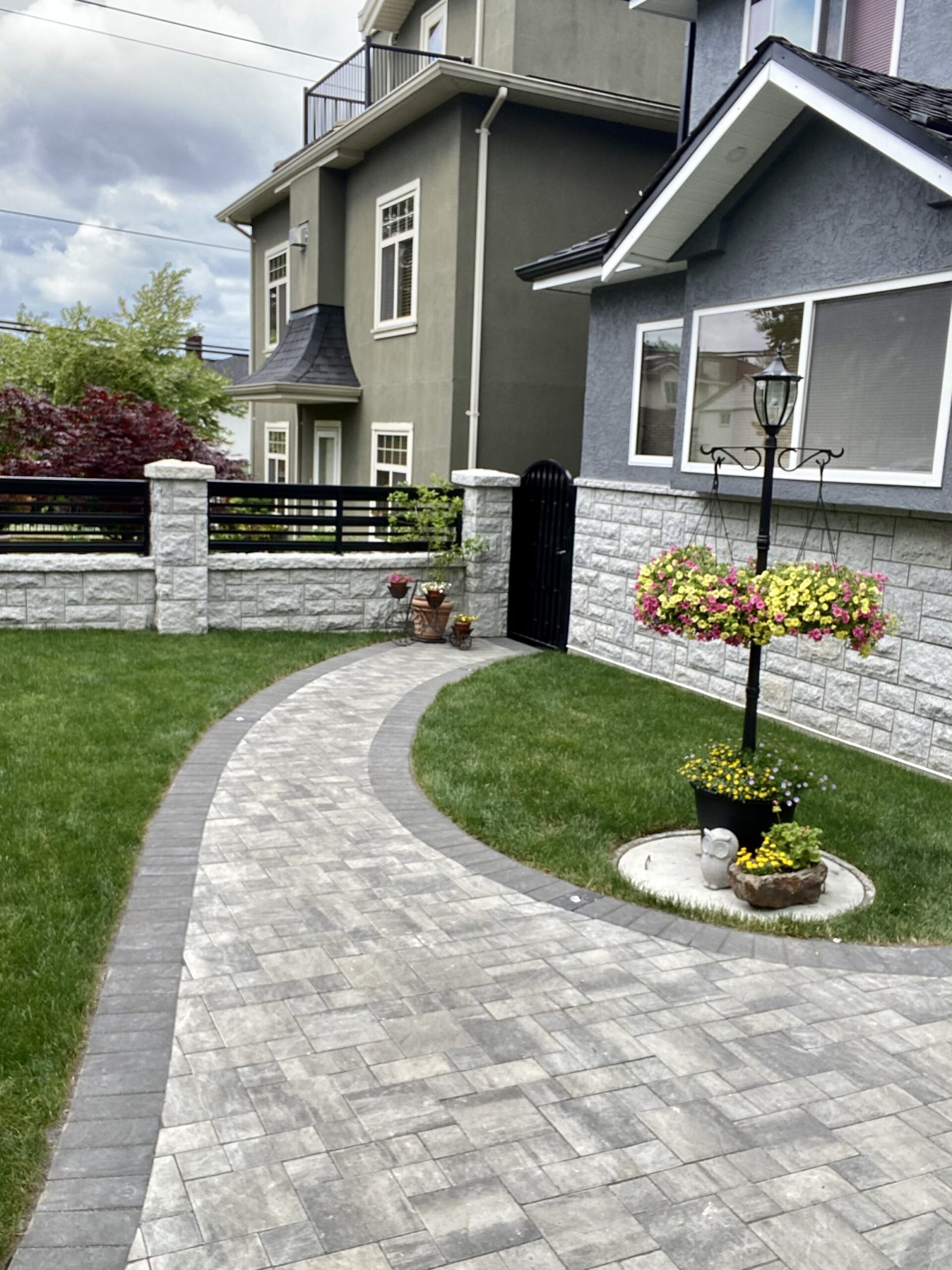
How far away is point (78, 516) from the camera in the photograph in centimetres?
1122

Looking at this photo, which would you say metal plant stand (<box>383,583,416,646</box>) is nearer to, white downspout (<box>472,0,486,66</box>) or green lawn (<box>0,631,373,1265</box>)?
green lawn (<box>0,631,373,1265</box>)

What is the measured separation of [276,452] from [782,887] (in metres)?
17.6

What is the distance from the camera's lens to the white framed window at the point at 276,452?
20438 millimetres

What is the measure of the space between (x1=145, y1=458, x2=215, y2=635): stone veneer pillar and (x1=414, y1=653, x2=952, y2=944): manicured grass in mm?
3628

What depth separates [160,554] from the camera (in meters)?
11.5

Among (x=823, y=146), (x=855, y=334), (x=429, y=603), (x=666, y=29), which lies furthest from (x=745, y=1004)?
(x=666, y=29)

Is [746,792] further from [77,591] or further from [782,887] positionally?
[77,591]

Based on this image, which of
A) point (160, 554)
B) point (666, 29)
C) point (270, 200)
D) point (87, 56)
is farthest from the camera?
point (87, 56)

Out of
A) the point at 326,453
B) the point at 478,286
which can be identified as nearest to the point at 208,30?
the point at 326,453

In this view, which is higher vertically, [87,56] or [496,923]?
[87,56]

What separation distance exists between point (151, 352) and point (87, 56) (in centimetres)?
1035

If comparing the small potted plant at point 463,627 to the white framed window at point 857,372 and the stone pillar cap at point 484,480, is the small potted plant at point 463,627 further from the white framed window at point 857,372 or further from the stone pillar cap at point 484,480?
the white framed window at point 857,372

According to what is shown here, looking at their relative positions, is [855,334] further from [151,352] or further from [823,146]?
[151,352]

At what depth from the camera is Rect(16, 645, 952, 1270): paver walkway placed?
300 centimetres
